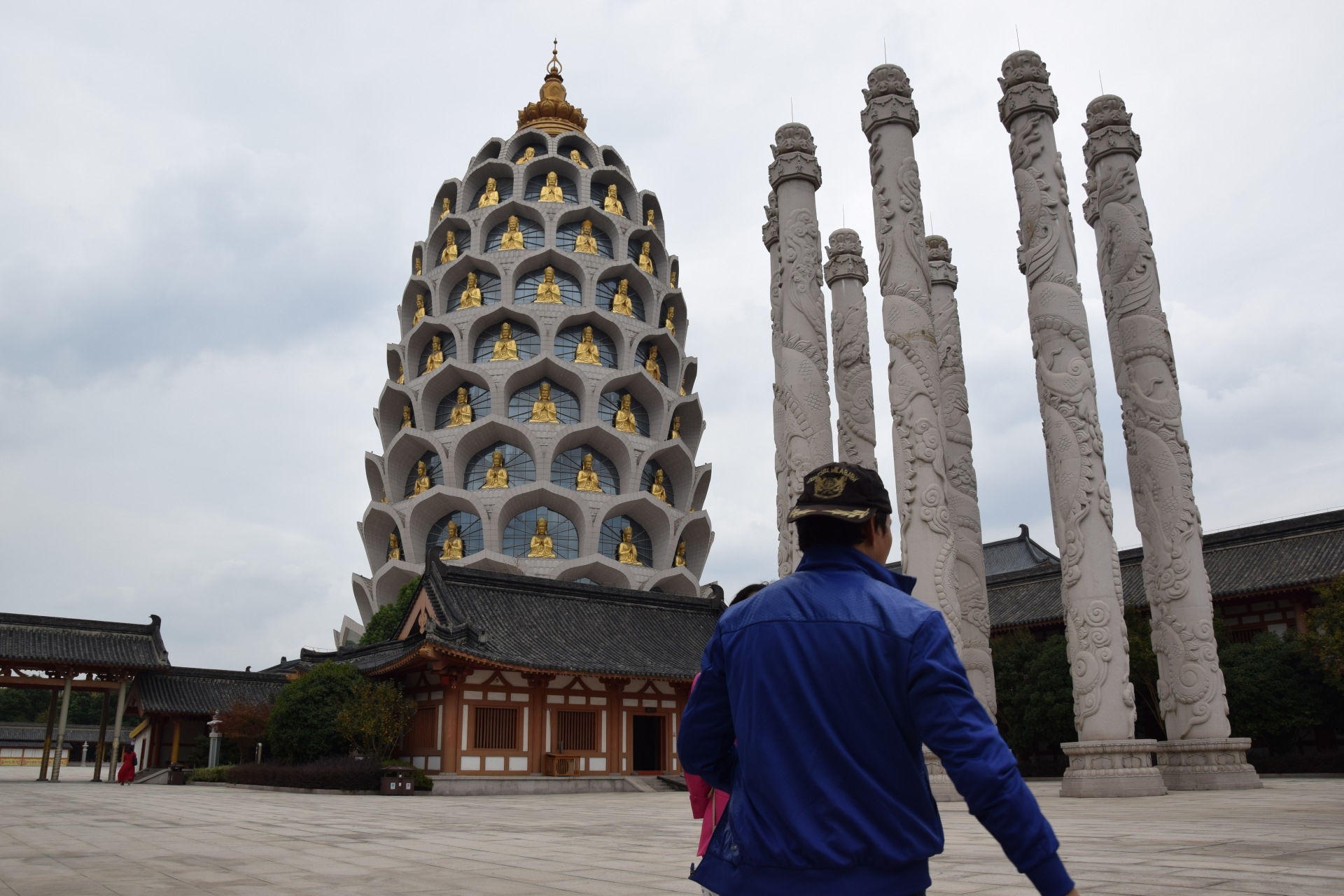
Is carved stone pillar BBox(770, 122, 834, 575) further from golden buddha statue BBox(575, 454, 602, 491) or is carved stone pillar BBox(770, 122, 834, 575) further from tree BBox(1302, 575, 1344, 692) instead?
golden buddha statue BBox(575, 454, 602, 491)

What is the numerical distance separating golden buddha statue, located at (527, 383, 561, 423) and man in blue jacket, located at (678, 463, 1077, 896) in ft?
140

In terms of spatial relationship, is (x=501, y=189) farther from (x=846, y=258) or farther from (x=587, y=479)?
(x=846, y=258)

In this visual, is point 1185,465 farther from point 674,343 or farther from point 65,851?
point 674,343

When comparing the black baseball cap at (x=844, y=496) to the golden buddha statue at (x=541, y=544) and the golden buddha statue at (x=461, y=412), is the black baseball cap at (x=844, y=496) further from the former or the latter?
the golden buddha statue at (x=461, y=412)

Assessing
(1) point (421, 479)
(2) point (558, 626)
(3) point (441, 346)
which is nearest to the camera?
(2) point (558, 626)

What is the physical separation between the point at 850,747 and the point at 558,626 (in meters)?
26.4

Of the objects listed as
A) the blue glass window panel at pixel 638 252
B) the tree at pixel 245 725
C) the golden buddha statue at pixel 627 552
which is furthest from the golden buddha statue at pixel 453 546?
the blue glass window panel at pixel 638 252

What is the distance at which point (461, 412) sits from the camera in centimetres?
4559

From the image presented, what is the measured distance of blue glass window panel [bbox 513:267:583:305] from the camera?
158ft

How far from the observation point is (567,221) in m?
50.0

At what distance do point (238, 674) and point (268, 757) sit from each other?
23.1 feet

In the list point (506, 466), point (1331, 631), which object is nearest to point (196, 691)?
point (506, 466)

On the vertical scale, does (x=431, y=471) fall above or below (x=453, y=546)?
above

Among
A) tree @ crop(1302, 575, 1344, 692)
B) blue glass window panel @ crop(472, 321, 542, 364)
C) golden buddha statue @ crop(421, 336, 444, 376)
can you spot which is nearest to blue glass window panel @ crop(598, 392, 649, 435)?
blue glass window panel @ crop(472, 321, 542, 364)
